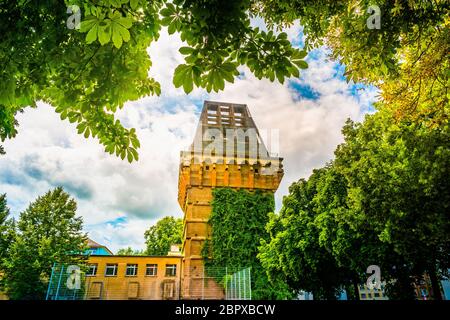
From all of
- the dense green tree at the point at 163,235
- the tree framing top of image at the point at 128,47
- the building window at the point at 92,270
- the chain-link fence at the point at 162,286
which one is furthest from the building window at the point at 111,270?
the tree framing top of image at the point at 128,47

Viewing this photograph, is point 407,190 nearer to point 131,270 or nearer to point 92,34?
point 92,34

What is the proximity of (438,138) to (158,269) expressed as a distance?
27277mm

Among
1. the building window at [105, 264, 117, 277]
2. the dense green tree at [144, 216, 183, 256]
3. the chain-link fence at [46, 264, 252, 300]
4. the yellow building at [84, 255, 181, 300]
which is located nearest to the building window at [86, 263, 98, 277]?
the yellow building at [84, 255, 181, 300]

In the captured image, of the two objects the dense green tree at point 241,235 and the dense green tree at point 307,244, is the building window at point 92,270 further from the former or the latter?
the dense green tree at point 307,244

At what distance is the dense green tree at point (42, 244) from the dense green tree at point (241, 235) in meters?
15.2

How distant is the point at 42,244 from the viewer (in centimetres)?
2888

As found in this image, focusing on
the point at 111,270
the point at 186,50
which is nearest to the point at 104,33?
the point at 186,50

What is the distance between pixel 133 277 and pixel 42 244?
9495mm

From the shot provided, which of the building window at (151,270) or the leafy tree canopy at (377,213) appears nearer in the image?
the leafy tree canopy at (377,213)

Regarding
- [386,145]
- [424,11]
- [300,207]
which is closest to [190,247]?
[300,207]

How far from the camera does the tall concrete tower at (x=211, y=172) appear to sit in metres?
24.2

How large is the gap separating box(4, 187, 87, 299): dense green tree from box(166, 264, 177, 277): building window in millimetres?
8867
